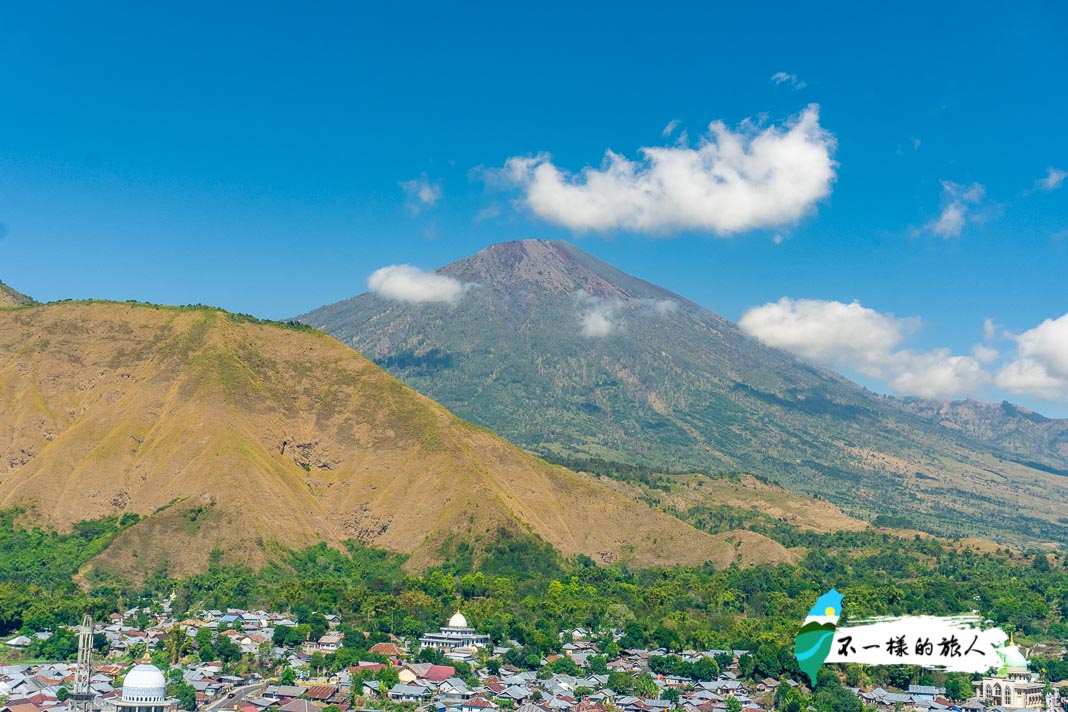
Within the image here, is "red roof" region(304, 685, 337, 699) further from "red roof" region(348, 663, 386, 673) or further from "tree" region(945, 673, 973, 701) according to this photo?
"tree" region(945, 673, 973, 701)

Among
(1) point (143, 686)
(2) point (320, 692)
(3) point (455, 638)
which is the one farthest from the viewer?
(3) point (455, 638)

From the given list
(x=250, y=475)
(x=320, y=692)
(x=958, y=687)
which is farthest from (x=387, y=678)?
(x=250, y=475)

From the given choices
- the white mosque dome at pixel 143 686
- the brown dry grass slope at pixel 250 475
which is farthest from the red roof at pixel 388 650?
the brown dry grass slope at pixel 250 475

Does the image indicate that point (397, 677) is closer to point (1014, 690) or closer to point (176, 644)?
point (176, 644)

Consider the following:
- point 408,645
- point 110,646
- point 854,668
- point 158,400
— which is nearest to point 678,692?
point 854,668

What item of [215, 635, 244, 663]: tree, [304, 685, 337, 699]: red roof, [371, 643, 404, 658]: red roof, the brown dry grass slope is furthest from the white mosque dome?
the brown dry grass slope
